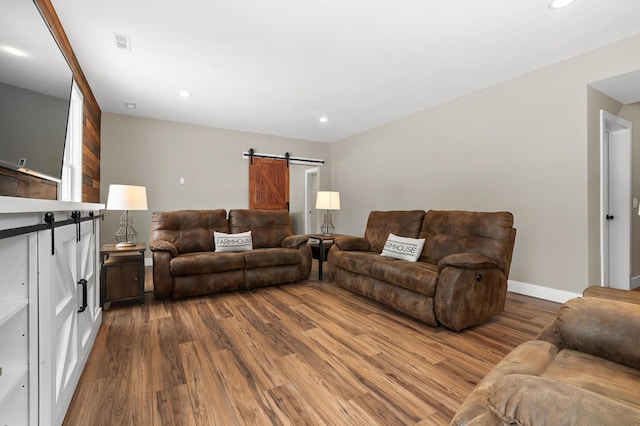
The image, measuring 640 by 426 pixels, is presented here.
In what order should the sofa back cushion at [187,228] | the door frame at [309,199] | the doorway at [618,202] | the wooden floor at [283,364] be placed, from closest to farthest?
the wooden floor at [283,364], the doorway at [618,202], the sofa back cushion at [187,228], the door frame at [309,199]

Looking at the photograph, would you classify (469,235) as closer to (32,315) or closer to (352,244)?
(352,244)

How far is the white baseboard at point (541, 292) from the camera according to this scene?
9.98 feet

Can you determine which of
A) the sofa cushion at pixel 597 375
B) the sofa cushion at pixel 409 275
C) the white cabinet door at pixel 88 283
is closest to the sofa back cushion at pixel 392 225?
the sofa cushion at pixel 409 275

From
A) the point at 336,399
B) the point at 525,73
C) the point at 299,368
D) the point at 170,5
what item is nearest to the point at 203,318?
the point at 299,368

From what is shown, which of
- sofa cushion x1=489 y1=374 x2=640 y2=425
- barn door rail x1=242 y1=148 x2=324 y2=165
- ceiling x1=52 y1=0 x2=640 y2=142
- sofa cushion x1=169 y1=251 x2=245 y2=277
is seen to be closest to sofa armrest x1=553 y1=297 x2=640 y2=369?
sofa cushion x1=489 y1=374 x2=640 y2=425

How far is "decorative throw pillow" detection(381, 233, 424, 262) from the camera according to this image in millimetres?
3102

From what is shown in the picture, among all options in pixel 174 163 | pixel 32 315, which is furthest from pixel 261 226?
pixel 32 315

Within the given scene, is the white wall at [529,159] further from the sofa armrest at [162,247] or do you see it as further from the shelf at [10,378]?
the shelf at [10,378]

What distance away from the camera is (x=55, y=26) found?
2.26 meters

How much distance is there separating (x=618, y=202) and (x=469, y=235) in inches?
85.5

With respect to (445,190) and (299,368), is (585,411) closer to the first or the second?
(299,368)

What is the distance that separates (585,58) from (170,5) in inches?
153

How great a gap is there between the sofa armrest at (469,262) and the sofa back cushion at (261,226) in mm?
2398

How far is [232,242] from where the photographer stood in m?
3.72
